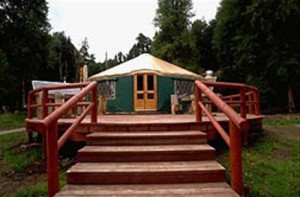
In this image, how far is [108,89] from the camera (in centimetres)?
A: 1162

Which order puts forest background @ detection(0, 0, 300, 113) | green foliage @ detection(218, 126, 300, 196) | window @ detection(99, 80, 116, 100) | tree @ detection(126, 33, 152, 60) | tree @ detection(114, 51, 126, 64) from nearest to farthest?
1. green foliage @ detection(218, 126, 300, 196)
2. window @ detection(99, 80, 116, 100)
3. forest background @ detection(0, 0, 300, 113)
4. tree @ detection(126, 33, 152, 60)
5. tree @ detection(114, 51, 126, 64)

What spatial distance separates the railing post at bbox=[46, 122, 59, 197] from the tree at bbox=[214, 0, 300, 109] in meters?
14.9

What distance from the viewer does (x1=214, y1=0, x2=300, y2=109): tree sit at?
16.4 meters

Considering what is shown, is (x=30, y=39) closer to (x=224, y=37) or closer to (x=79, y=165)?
(x=224, y=37)

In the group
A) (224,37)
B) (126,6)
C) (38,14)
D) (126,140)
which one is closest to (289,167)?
(126,140)

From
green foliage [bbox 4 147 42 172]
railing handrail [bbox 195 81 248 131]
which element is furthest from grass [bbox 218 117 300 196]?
green foliage [bbox 4 147 42 172]

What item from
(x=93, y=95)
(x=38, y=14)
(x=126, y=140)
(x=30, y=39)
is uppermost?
(x=38, y=14)

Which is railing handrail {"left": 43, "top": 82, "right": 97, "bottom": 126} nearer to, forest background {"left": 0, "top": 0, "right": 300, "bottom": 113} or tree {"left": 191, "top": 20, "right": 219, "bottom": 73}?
forest background {"left": 0, "top": 0, "right": 300, "bottom": 113}

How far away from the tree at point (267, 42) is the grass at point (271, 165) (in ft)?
35.7

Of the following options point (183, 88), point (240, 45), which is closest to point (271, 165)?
point (183, 88)

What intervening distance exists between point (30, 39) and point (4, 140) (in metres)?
12.5

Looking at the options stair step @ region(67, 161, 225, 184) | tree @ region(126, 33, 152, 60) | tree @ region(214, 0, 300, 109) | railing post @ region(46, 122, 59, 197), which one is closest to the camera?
railing post @ region(46, 122, 59, 197)

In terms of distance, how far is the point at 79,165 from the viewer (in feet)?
12.0

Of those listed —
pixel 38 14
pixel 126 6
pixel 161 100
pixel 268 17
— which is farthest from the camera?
pixel 126 6
